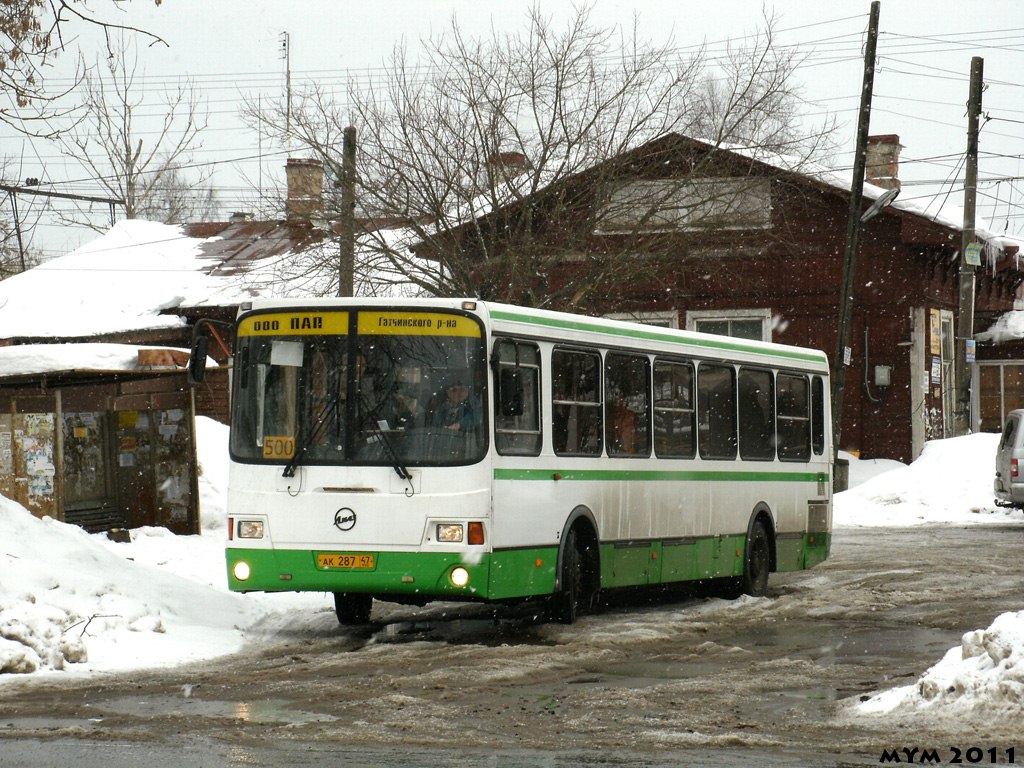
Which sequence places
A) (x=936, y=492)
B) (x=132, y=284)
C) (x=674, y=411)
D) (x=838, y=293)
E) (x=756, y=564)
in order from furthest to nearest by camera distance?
(x=132, y=284), (x=838, y=293), (x=936, y=492), (x=756, y=564), (x=674, y=411)

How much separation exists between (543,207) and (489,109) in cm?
209

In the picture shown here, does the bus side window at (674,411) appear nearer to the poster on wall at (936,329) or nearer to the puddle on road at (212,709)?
the puddle on road at (212,709)

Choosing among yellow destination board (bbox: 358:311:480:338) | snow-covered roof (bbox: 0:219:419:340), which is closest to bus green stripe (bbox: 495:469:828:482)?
yellow destination board (bbox: 358:311:480:338)

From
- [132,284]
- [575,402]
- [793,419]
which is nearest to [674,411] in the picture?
Result: [575,402]

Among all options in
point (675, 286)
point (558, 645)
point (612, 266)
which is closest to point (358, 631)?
point (558, 645)

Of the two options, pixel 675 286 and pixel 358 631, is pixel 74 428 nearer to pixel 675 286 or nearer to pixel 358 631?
pixel 358 631

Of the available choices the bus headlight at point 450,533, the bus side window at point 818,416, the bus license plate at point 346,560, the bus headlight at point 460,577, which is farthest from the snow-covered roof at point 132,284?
the bus headlight at point 460,577

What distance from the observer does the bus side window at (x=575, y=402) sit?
43.3 feet

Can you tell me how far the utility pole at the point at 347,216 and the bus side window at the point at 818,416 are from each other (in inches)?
388

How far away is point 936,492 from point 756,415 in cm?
1457

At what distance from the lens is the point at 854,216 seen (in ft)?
96.6

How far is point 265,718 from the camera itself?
8.54 metres

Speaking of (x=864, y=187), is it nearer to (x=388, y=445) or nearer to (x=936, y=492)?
(x=936, y=492)

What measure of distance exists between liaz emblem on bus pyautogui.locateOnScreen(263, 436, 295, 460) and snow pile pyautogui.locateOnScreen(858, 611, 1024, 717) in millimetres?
5192
